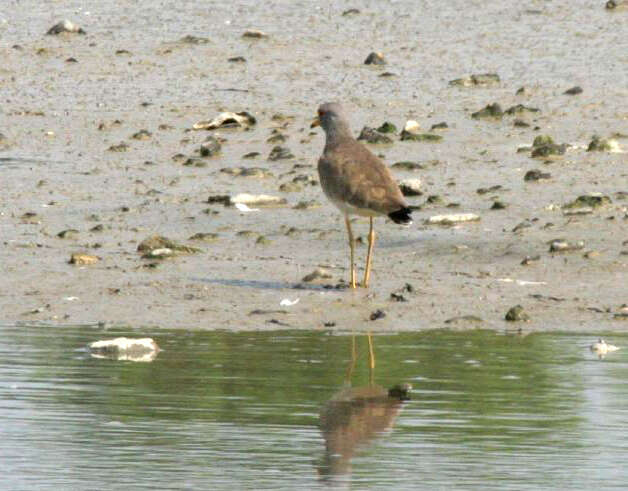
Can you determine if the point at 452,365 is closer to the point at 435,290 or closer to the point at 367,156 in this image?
the point at 435,290

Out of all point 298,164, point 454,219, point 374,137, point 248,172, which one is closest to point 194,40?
point 374,137

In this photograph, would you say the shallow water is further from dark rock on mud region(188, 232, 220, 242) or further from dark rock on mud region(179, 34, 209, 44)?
dark rock on mud region(179, 34, 209, 44)

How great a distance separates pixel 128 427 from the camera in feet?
25.6

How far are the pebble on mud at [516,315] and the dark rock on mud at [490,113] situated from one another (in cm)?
708

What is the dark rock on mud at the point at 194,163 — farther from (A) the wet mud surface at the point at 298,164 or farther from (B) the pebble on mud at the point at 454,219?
(B) the pebble on mud at the point at 454,219

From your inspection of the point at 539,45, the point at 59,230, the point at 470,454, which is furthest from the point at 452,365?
the point at 539,45

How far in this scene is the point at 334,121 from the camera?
12.9m

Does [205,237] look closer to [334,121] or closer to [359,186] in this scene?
[334,121]

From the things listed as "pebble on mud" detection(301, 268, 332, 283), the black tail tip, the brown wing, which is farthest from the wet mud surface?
the brown wing

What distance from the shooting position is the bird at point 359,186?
39.0 ft

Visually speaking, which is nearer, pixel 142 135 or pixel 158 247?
pixel 158 247

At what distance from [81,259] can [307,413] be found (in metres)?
4.80

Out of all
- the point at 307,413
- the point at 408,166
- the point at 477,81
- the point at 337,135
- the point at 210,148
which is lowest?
the point at 210,148

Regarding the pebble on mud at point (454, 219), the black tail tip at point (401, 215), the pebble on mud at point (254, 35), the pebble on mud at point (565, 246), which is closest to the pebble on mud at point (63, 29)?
the pebble on mud at point (254, 35)
